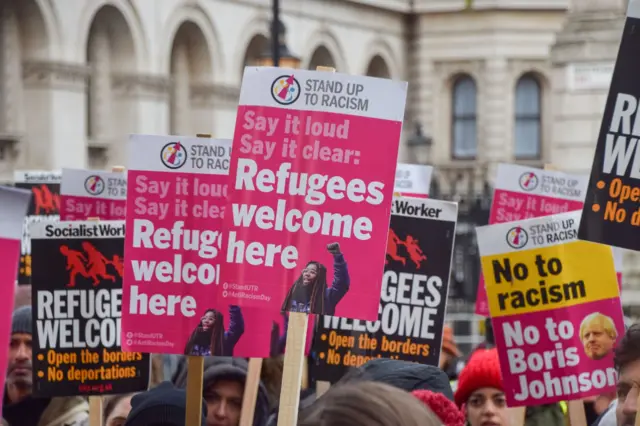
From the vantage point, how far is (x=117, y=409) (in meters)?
9.04

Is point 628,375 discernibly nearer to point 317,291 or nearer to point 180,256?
point 317,291

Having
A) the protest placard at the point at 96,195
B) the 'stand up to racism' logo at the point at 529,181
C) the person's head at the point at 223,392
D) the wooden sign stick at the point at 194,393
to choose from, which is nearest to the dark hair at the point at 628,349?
the wooden sign stick at the point at 194,393

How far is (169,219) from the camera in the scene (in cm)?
842

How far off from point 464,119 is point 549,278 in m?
35.4

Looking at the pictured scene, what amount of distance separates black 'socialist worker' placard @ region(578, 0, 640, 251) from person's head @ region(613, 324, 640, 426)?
337 millimetres

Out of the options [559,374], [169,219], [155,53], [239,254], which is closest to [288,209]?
[239,254]

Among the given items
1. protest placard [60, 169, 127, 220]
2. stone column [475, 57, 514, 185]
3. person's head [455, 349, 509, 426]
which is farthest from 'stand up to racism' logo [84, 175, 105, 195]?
stone column [475, 57, 514, 185]

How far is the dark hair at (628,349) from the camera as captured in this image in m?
6.76

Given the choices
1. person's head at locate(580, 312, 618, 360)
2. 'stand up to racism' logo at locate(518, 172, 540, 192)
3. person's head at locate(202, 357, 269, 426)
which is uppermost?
'stand up to racism' logo at locate(518, 172, 540, 192)

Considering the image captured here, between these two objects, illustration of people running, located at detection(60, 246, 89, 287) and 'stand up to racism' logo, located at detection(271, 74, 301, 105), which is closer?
'stand up to racism' logo, located at detection(271, 74, 301, 105)

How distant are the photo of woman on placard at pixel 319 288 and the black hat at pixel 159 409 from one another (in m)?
0.52

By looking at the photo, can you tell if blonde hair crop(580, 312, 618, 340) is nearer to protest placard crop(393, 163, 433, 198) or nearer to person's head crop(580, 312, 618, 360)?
person's head crop(580, 312, 618, 360)

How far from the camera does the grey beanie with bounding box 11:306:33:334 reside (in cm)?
1006

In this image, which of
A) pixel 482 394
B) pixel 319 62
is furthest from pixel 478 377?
pixel 319 62
